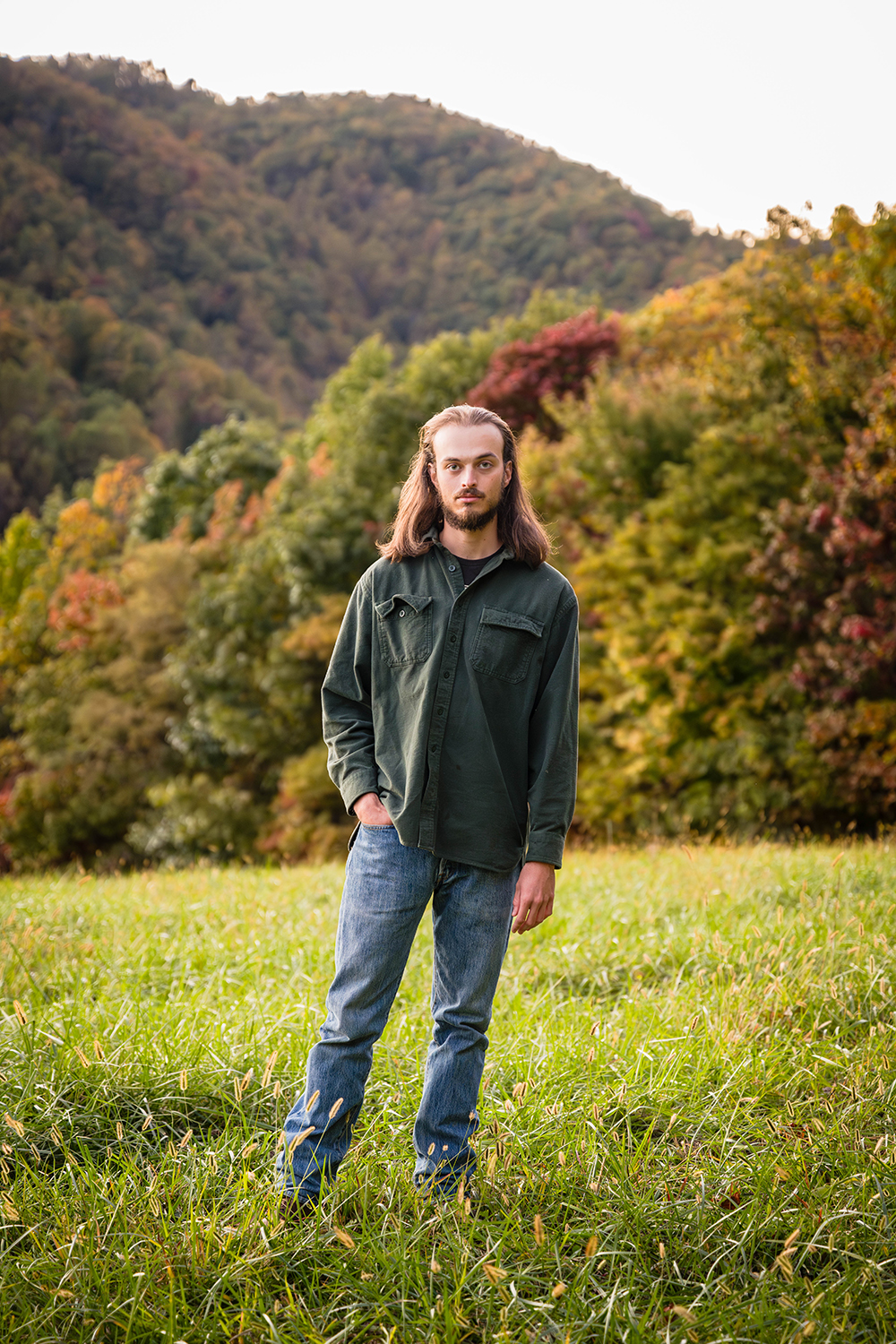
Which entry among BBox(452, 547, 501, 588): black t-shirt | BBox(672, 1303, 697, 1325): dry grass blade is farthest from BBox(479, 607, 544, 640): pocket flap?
BBox(672, 1303, 697, 1325): dry grass blade

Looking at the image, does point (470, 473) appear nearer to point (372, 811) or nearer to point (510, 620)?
point (510, 620)

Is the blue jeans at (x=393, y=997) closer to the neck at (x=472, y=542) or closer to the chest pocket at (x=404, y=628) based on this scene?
the chest pocket at (x=404, y=628)

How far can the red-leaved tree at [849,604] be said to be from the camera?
8492 millimetres

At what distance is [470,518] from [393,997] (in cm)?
123

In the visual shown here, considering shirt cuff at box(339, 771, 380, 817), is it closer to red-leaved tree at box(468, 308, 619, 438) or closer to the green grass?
the green grass

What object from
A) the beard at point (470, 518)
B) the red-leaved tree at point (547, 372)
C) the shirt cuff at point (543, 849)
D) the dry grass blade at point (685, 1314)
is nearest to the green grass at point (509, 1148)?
the dry grass blade at point (685, 1314)

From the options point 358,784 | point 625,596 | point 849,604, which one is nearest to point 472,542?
point 358,784

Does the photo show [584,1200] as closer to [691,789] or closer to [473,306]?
[691,789]

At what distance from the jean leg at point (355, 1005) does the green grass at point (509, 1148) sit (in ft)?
0.39

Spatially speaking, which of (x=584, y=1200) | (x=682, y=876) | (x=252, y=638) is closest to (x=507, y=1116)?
(x=584, y=1200)

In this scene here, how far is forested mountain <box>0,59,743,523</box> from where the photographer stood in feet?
121

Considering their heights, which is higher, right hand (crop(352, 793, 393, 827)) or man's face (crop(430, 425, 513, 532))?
man's face (crop(430, 425, 513, 532))

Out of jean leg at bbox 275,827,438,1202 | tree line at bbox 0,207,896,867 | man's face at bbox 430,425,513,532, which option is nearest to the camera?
jean leg at bbox 275,827,438,1202

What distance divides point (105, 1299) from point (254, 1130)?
0.79 m
